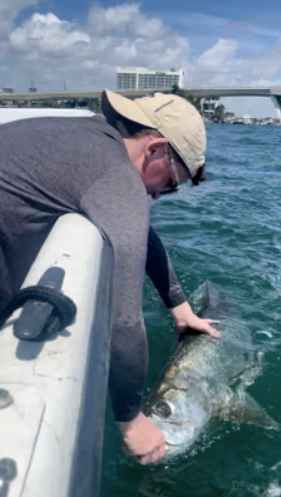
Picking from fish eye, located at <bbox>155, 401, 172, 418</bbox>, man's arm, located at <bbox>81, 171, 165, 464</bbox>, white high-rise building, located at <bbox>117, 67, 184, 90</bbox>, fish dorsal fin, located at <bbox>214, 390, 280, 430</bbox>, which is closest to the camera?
man's arm, located at <bbox>81, 171, 165, 464</bbox>

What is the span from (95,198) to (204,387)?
197 cm

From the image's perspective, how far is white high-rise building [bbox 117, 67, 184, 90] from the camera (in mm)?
96625

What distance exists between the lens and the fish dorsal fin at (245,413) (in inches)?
124

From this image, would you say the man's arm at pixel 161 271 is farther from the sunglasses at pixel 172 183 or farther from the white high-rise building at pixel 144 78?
the white high-rise building at pixel 144 78

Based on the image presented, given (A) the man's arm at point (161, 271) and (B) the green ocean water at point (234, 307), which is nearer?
(B) the green ocean water at point (234, 307)

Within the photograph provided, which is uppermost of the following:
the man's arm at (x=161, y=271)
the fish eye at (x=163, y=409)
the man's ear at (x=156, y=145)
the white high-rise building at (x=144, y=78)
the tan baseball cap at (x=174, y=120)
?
the white high-rise building at (x=144, y=78)

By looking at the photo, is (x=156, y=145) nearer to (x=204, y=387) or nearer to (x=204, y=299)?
(x=204, y=387)

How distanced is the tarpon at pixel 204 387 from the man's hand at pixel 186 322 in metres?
0.05

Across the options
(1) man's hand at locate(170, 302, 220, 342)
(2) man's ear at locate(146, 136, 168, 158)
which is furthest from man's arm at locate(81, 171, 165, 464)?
(1) man's hand at locate(170, 302, 220, 342)

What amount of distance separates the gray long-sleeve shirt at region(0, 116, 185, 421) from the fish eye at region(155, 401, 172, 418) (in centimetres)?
84

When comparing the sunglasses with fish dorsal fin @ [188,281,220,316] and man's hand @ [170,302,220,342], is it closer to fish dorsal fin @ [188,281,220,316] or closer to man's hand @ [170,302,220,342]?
man's hand @ [170,302,220,342]

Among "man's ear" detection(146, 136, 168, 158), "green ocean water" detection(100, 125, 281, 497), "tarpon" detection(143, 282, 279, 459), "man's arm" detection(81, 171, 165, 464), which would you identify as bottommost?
"green ocean water" detection(100, 125, 281, 497)

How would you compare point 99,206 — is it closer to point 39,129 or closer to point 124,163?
point 124,163

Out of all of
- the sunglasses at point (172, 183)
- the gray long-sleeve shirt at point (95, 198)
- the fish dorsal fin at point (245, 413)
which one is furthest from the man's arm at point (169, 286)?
the gray long-sleeve shirt at point (95, 198)
